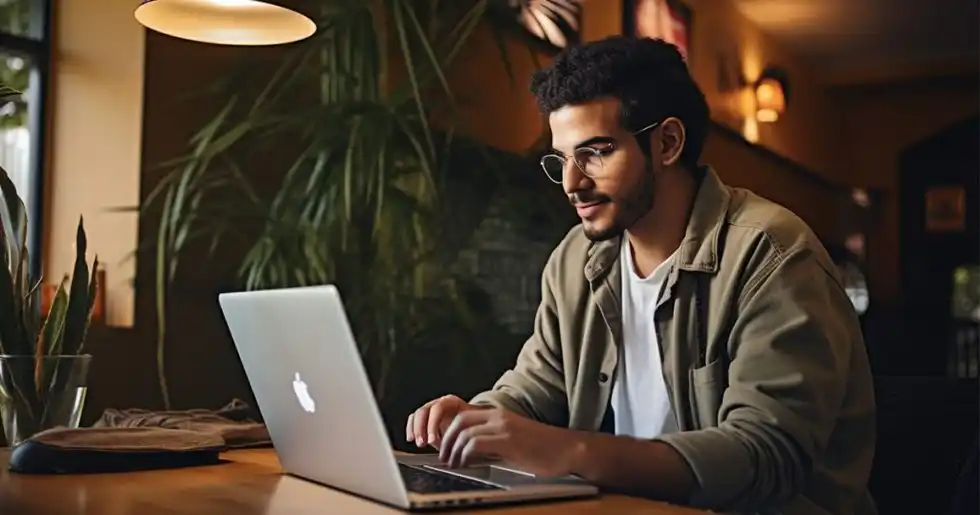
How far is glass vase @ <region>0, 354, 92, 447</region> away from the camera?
1.54 metres

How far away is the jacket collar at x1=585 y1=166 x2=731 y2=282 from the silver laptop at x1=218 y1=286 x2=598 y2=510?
0.39 meters

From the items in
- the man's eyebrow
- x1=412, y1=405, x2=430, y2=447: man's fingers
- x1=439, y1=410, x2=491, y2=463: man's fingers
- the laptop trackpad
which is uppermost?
the man's eyebrow

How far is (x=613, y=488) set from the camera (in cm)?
124

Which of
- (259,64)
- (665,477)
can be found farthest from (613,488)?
(259,64)

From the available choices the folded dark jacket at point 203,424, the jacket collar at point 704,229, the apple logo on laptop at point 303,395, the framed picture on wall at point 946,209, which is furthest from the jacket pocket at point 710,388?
Answer: the framed picture on wall at point 946,209

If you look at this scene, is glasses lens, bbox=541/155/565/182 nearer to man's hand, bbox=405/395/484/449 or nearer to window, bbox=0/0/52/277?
man's hand, bbox=405/395/484/449

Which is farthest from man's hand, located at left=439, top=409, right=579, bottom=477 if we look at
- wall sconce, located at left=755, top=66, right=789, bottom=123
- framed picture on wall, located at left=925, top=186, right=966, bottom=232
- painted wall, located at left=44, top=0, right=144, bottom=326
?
framed picture on wall, located at left=925, top=186, right=966, bottom=232

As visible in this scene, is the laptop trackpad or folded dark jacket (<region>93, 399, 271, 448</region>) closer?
the laptop trackpad

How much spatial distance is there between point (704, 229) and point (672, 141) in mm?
159

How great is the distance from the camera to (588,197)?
160 centimetres

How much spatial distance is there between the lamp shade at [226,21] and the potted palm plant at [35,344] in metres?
0.24

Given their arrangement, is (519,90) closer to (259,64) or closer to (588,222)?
(259,64)

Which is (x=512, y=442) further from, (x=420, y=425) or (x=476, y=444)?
(x=420, y=425)

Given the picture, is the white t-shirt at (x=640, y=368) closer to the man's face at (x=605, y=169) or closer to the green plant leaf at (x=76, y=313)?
the man's face at (x=605, y=169)
